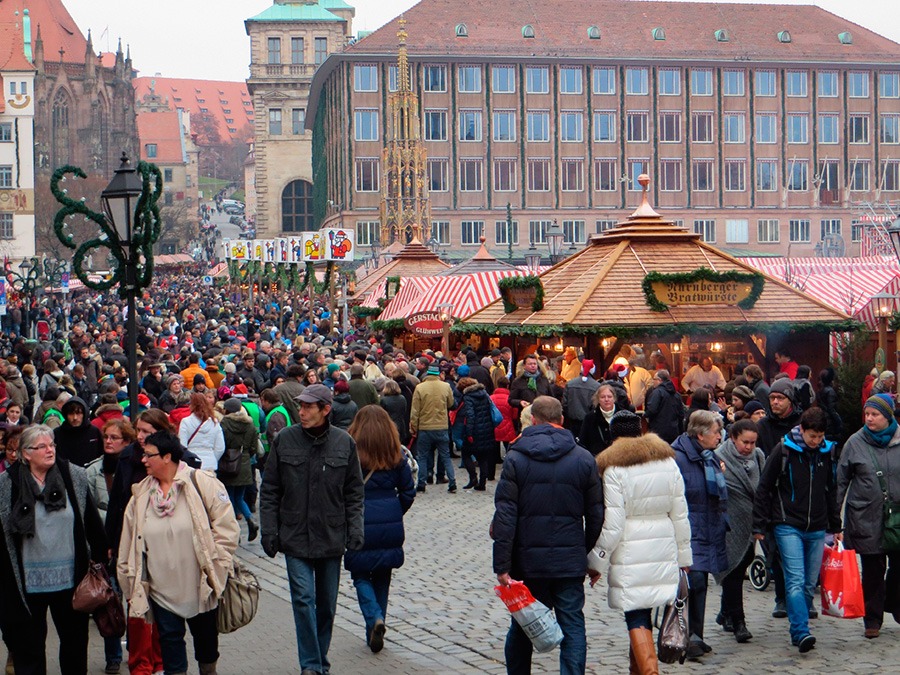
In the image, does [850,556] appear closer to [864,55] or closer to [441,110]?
[441,110]

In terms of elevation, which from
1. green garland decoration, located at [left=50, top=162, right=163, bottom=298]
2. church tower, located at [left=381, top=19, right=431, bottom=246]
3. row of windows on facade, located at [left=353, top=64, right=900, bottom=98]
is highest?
row of windows on facade, located at [left=353, top=64, right=900, bottom=98]

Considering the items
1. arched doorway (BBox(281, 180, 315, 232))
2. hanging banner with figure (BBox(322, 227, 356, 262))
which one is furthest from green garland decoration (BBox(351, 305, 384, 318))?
arched doorway (BBox(281, 180, 315, 232))

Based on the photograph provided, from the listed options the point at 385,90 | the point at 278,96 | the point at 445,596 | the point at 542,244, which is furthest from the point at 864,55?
the point at 445,596

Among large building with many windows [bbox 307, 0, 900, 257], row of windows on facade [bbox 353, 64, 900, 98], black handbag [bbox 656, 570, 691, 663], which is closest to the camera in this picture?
black handbag [bbox 656, 570, 691, 663]

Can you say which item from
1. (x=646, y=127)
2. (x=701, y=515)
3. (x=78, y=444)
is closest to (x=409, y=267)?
(x=78, y=444)

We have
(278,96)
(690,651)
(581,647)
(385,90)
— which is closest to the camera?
(581,647)

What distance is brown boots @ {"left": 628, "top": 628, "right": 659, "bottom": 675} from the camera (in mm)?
7266

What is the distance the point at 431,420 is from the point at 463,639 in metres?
8.30

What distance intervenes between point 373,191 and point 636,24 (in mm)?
16621

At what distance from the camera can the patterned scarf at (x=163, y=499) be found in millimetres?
7312

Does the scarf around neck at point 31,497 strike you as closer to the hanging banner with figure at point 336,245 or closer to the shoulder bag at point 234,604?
the shoulder bag at point 234,604

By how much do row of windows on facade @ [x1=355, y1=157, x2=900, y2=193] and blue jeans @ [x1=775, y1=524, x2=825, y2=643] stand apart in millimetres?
67825

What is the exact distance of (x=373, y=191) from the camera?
7650 centimetres

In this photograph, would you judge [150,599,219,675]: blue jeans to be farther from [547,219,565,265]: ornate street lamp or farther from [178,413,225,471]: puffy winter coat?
[547,219,565,265]: ornate street lamp
